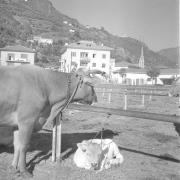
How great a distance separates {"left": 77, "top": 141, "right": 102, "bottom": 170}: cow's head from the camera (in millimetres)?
5863

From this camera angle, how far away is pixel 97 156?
5.85 metres

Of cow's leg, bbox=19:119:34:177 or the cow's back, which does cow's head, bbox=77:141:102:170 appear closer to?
cow's leg, bbox=19:119:34:177

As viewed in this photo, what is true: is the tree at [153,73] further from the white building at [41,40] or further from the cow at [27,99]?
the cow at [27,99]

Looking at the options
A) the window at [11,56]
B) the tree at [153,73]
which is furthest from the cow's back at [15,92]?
the tree at [153,73]

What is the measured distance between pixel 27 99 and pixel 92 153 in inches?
63.2

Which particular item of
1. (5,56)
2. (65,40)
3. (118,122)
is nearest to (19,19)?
(65,40)

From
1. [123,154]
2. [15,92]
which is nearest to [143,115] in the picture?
[123,154]

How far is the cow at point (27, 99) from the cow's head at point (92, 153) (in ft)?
2.84

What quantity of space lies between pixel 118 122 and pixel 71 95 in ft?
19.6

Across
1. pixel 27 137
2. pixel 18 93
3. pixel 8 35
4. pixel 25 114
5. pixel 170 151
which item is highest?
pixel 8 35

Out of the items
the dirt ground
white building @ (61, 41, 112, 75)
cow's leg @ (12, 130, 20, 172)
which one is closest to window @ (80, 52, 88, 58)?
white building @ (61, 41, 112, 75)

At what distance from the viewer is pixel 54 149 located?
6.42 metres

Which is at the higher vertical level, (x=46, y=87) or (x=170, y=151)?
(x=46, y=87)

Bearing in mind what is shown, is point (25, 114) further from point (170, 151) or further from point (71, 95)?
point (170, 151)
